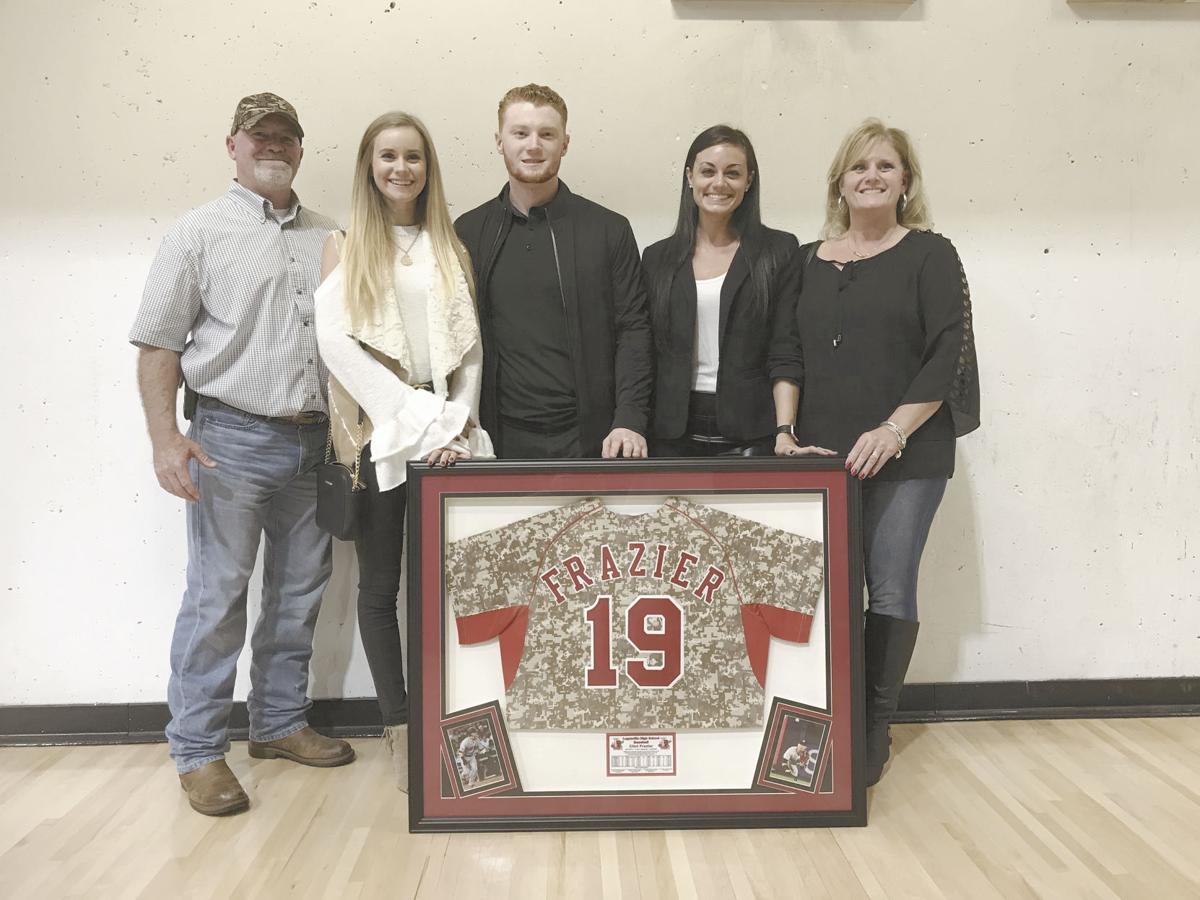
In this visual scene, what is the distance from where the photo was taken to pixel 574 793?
2.14 m

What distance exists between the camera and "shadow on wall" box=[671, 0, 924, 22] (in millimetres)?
2672

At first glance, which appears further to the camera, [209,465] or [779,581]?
[209,465]

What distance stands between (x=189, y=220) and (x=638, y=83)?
125 centimetres

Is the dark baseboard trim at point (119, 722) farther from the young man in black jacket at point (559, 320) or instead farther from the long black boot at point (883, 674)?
the long black boot at point (883, 674)

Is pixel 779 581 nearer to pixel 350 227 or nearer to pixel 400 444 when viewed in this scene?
pixel 400 444

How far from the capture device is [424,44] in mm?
2646

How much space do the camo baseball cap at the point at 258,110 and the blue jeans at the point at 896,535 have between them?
1.67 metres

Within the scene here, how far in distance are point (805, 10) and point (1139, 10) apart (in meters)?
0.96

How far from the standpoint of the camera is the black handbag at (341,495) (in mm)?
2189

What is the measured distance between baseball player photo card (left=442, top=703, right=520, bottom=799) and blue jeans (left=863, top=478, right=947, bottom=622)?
38.1 inches

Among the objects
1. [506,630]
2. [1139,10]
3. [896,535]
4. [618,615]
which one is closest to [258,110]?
[506,630]

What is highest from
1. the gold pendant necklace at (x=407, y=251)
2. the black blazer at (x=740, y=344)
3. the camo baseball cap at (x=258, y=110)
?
the camo baseball cap at (x=258, y=110)

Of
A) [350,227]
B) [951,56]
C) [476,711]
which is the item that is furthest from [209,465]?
[951,56]

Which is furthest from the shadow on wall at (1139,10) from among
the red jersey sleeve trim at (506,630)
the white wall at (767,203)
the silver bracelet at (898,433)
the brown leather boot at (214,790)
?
the brown leather boot at (214,790)
